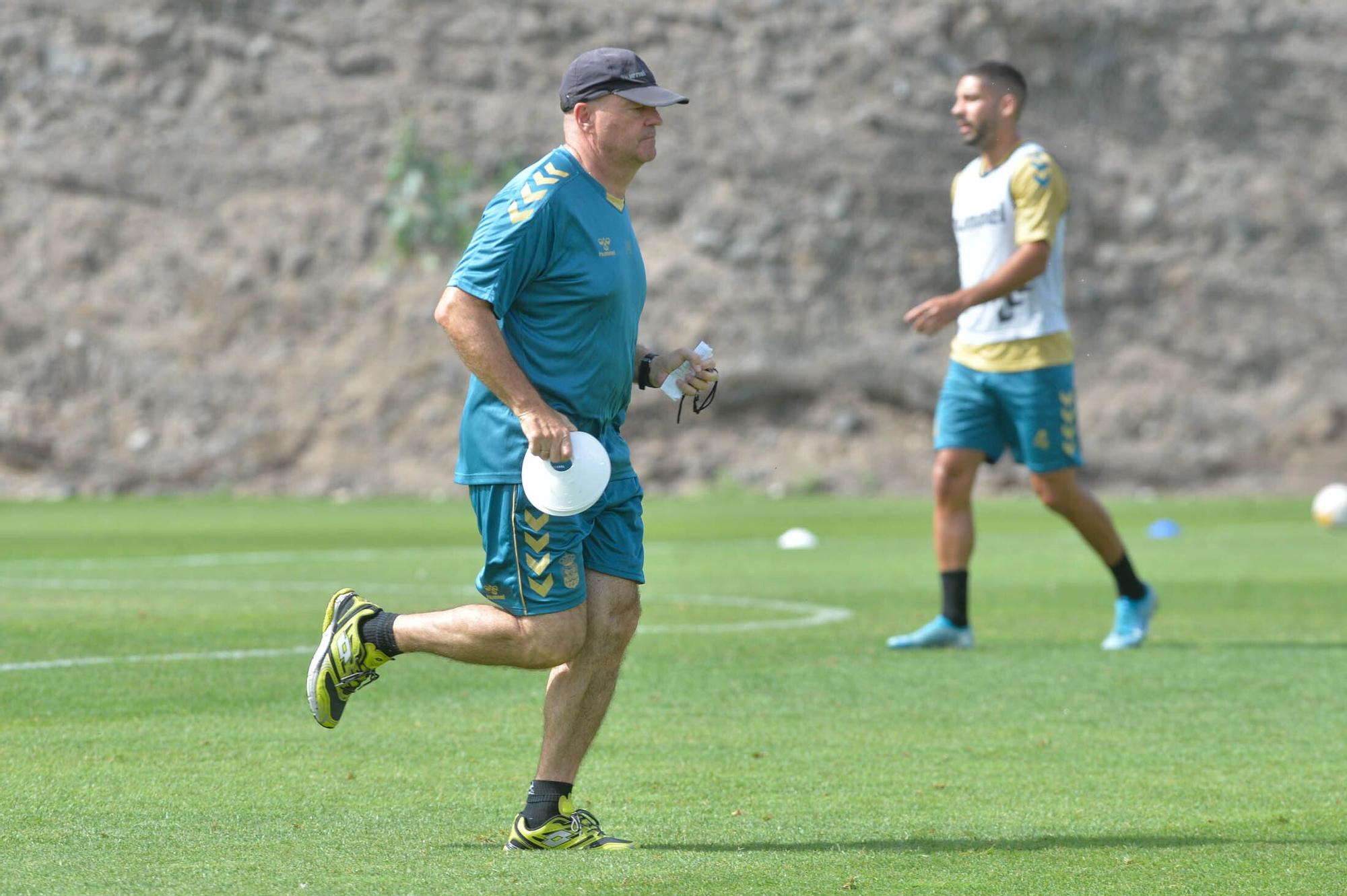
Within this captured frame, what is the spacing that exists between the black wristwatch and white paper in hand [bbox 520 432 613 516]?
0.74 m

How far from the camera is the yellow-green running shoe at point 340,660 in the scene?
5.26 metres

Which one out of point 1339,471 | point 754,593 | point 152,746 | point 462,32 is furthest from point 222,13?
point 152,746

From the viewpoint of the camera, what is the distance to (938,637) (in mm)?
9484

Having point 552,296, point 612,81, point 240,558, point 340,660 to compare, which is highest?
point 612,81

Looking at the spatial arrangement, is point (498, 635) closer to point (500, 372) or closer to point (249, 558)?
point (500, 372)

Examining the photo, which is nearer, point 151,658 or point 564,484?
point 564,484

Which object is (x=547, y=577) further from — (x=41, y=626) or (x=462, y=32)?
(x=462, y=32)

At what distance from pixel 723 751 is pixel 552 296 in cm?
200

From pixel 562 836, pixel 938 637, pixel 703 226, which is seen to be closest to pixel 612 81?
pixel 562 836

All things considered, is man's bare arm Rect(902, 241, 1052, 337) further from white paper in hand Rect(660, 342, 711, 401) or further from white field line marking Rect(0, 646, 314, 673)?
white field line marking Rect(0, 646, 314, 673)

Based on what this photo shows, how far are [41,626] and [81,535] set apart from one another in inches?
441

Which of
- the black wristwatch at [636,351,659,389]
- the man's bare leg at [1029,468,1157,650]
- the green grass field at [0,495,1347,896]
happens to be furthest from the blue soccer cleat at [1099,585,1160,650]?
the black wristwatch at [636,351,659,389]

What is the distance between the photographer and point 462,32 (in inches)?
1783

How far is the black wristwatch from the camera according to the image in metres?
5.52
